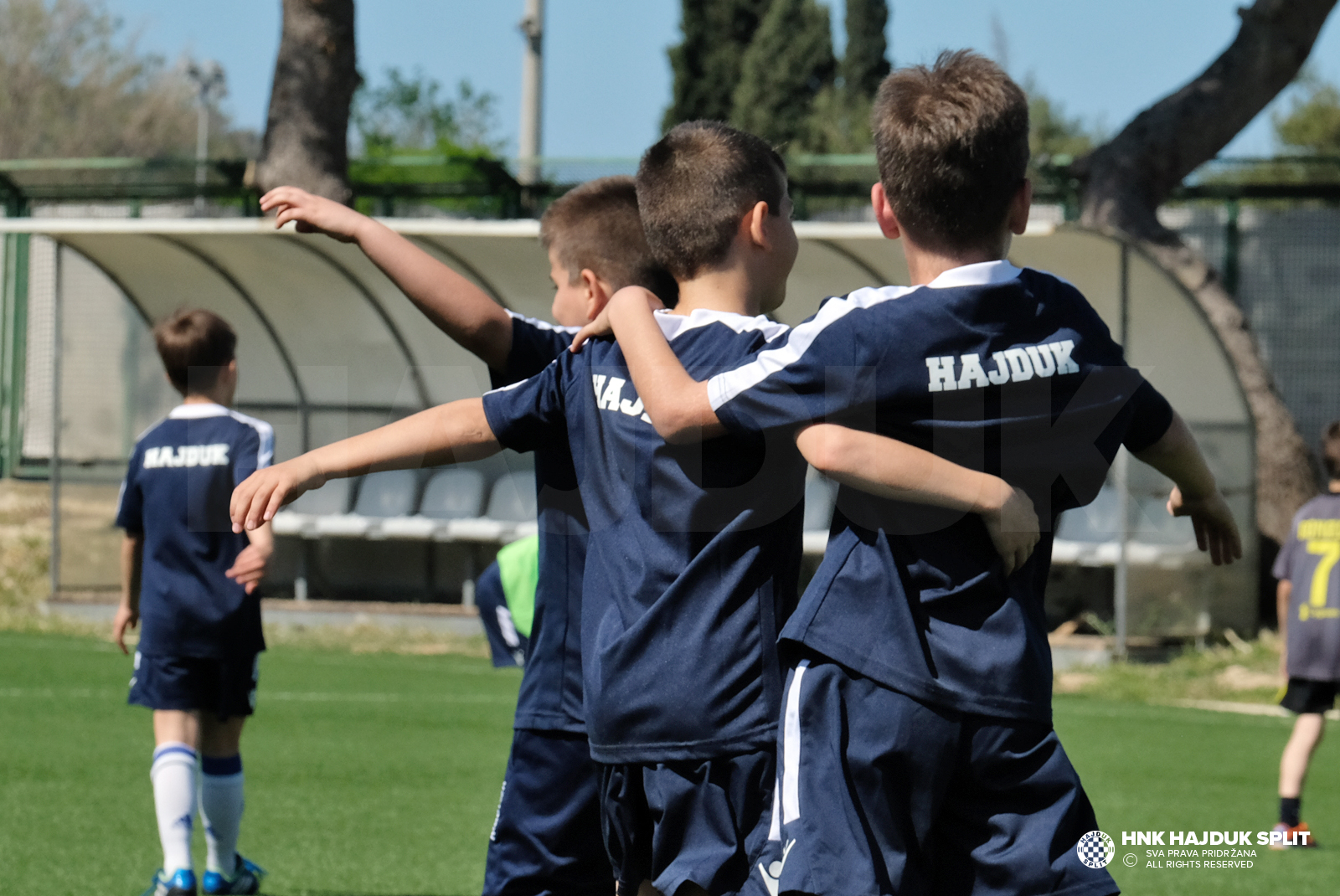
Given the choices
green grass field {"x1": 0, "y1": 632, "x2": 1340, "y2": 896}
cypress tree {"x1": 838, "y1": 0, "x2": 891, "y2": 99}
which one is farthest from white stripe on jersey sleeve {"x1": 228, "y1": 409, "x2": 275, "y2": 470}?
cypress tree {"x1": 838, "y1": 0, "x2": 891, "y2": 99}

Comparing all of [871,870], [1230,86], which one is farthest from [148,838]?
[1230,86]

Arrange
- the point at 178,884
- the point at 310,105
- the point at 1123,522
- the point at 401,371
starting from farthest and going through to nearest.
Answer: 1. the point at 401,371
2. the point at 310,105
3. the point at 1123,522
4. the point at 178,884

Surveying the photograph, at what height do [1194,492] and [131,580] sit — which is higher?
[1194,492]

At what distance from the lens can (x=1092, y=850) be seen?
86.7 inches

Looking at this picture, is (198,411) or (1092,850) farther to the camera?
(198,411)

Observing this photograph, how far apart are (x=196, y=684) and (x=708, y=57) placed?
32.9 meters

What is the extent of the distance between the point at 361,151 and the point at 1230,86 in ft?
103

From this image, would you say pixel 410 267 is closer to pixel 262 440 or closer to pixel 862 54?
pixel 262 440

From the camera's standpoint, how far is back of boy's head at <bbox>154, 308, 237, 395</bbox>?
485cm

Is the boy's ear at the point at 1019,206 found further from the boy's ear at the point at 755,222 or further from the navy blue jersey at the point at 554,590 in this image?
the navy blue jersey at the point at 554,590

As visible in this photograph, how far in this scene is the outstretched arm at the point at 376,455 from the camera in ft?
7.70

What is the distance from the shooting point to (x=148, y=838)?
5.55 meters

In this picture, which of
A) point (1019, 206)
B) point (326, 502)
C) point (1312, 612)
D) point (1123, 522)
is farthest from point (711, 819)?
point (326, 502)

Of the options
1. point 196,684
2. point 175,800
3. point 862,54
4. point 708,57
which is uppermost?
point 862,54
